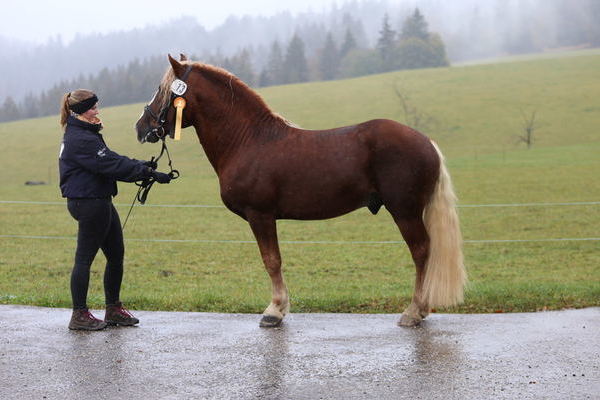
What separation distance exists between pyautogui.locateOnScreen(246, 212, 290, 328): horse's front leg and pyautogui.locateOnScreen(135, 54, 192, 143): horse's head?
1.12m

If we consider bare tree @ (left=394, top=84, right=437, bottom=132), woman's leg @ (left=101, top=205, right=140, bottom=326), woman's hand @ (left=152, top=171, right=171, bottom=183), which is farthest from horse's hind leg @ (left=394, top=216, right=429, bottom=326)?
bare tree @ (left=394, top=84, right=437, bottom=132)

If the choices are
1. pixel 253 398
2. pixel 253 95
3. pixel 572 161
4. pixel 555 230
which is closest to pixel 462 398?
pixel 253 398

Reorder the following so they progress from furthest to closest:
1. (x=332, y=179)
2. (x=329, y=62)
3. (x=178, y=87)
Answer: (x=329, y=62) < (x=178, y=87) < (x=332, y=179)

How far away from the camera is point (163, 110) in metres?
6.13

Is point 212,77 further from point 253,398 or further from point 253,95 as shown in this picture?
point 253,398

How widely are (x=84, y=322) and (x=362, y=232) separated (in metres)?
14.6

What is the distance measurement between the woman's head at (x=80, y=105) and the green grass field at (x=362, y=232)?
2.16m

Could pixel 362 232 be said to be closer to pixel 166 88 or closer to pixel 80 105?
pixel 166 88

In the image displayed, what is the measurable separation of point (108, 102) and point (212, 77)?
99.0 m

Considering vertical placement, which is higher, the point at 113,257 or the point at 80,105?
the point at 80,105

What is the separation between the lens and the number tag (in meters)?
6.03

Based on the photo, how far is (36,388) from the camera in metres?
4.23

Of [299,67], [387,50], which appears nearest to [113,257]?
[299,67]

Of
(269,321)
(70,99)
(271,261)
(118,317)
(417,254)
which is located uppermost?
(70,99)
